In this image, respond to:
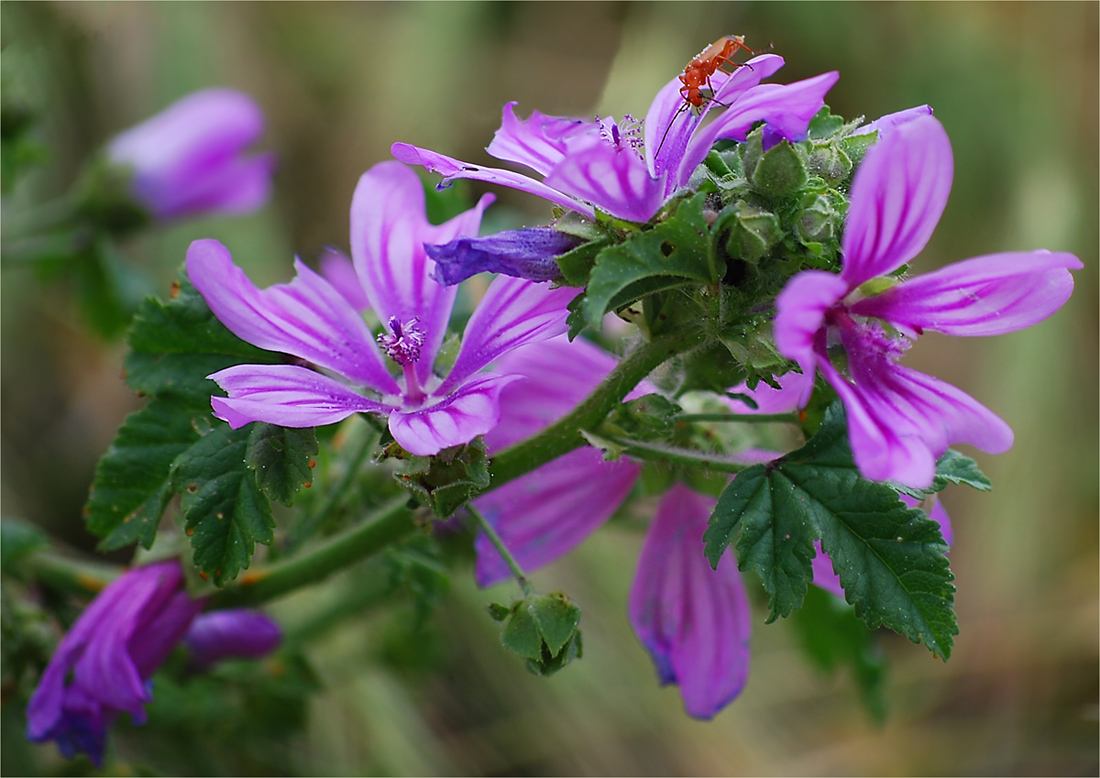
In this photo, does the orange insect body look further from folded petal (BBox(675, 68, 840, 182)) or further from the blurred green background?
the blurred green background

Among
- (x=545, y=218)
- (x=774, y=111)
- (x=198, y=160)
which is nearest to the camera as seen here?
(x=774, y=111)

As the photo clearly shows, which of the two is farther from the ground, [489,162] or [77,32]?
[77,32]

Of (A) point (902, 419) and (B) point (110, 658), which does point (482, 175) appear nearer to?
(A) point (902, 419)

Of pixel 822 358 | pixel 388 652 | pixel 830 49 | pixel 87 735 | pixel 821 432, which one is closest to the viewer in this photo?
pixel 822 358

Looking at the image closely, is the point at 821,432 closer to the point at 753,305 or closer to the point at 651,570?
the point at 753,305

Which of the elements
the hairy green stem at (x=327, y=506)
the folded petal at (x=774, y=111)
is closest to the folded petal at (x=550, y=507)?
the hairy green stem at (x=327, y=506)

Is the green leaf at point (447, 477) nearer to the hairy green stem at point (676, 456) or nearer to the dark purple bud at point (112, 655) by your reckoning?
the hairy green stem at point (676, 456)

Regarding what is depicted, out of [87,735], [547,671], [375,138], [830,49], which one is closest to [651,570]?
[547,671]

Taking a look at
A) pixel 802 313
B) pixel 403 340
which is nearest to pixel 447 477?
pixel 403 340
